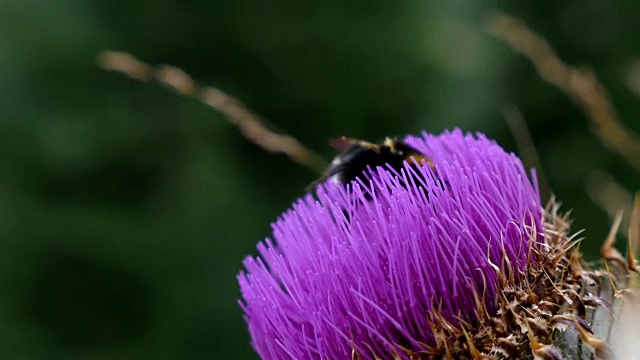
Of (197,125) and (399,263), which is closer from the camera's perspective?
(399,263)

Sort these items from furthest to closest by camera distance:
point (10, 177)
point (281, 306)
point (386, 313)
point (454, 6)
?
point (10, 177)
point (454, 6)
point (281, 306)
point (386, 313)

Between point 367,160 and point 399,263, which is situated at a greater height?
point 367,160

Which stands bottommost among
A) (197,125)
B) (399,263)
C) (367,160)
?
(399,263)

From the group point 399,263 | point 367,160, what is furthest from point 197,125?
point 399,263

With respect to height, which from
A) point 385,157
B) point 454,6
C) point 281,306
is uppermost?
point 454,6

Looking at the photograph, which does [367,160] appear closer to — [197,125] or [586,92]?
[586,92]

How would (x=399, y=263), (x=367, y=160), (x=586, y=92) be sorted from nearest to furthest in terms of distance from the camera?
(x=399, y=263), (x=367, y=160), (x=586, y=92)

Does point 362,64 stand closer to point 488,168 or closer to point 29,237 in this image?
point 29,237

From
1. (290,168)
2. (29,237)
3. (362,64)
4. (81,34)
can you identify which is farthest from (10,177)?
(362,64)
